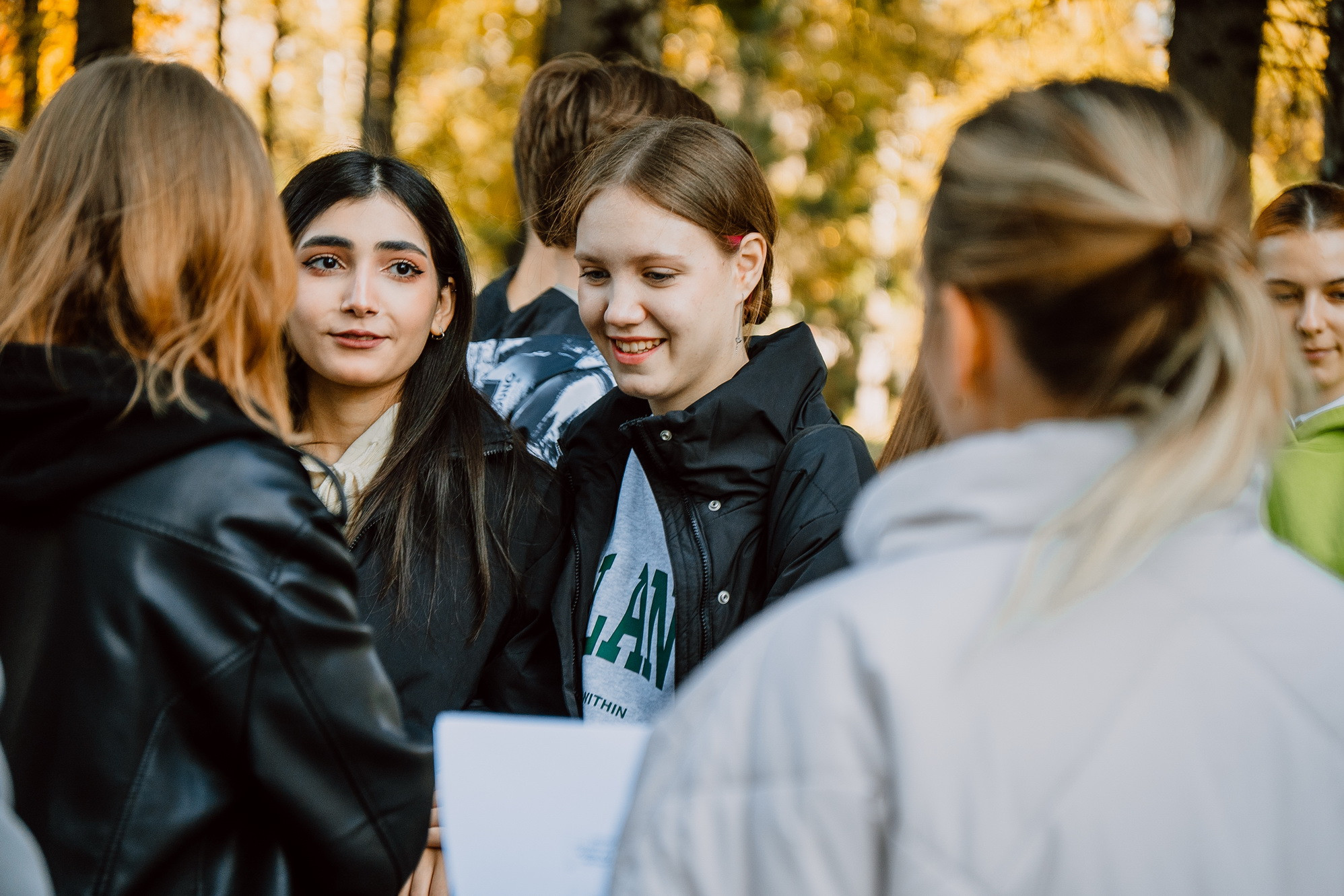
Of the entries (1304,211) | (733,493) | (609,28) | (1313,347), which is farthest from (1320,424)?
(609,28)

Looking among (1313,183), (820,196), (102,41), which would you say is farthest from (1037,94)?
(820,196)

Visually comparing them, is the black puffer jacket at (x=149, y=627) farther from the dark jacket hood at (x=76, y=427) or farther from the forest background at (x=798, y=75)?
the forest background at (x=798, y=75)

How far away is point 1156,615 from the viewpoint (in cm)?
121

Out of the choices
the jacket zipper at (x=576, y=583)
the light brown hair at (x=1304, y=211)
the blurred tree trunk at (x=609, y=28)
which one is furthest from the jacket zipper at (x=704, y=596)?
the blurred tree trunk at (x=609, y=28)

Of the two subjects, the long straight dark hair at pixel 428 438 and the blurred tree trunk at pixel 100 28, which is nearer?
the long straight dark hair at pixel 428 438

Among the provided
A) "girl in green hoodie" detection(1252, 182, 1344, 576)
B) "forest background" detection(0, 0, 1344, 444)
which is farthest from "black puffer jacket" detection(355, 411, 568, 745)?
"girl in green hoodie" detection(1252, 182, 1344, 576)

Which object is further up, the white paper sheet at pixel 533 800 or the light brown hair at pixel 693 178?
the light brown hair at pixel 693 178

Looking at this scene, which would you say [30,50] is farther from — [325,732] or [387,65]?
[387,65]

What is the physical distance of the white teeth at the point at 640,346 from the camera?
2.86m

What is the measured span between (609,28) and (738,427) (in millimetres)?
4634

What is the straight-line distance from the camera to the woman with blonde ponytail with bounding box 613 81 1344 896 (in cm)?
116

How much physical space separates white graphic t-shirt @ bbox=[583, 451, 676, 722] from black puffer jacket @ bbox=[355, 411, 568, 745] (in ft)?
0.56

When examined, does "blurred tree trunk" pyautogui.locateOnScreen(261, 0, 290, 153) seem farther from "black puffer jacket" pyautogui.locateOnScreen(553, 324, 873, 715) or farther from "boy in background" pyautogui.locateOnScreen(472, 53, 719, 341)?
"black puffer jacket" pyautogui.locateOnScreen(553, 324, 873, 715)

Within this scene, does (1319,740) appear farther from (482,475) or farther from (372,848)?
(482,475)
